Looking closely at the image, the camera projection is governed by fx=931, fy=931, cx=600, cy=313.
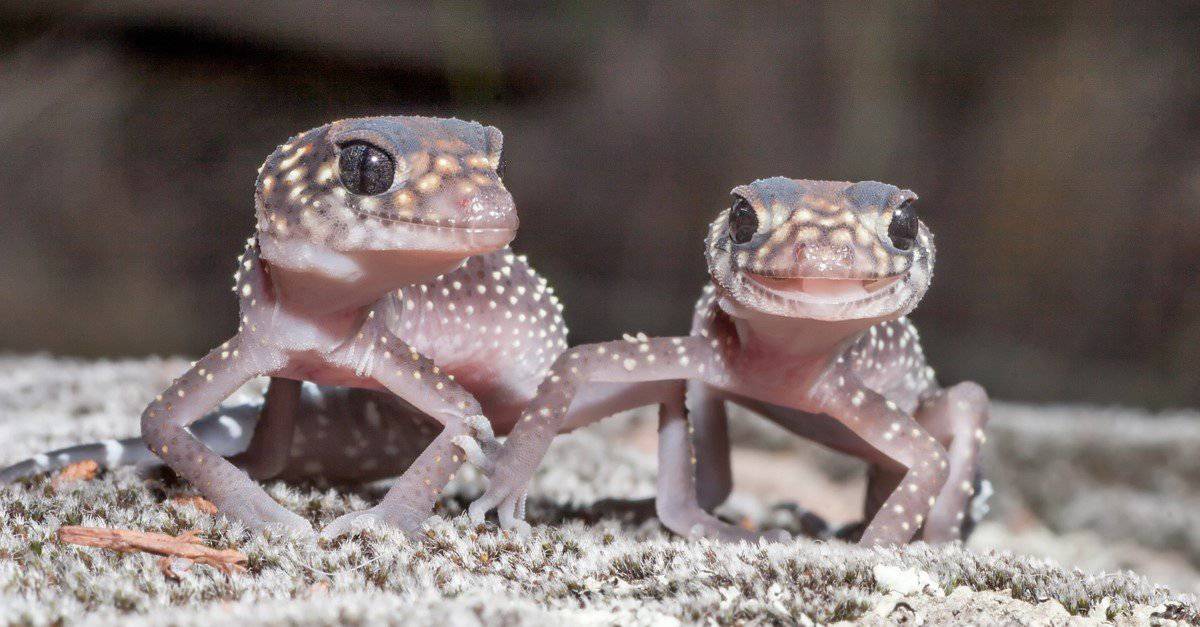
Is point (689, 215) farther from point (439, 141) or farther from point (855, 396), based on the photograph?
point (439, 141)

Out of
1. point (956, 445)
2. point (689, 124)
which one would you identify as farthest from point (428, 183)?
point (689, 124)

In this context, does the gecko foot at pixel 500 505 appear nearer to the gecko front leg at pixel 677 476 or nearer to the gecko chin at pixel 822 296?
the gecko front leg at pixel 677 476

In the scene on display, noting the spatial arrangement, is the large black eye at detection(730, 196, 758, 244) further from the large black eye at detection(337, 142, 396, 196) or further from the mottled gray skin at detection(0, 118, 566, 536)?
the large black eye at detection(337, 142, 396, 196)

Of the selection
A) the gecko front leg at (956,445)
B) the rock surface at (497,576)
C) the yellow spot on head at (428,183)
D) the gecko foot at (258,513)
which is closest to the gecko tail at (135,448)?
the rock surface at (497,576)

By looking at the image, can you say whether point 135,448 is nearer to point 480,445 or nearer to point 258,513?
point 258,513

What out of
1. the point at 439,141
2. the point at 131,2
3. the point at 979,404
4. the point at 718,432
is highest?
the point at 131,2

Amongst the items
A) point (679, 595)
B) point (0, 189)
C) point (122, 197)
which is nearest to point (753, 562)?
point (679, 595)
